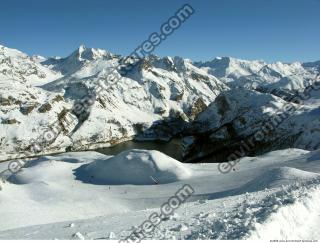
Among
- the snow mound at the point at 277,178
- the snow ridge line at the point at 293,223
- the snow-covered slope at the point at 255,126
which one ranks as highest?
the snow ridge line at the point at 293,223

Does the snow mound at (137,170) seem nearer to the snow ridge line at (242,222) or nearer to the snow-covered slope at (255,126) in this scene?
the snow ridge line at (242,222)

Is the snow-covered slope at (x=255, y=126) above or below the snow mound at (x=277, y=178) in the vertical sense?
below

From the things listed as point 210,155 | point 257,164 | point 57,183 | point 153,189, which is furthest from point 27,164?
point 210,155

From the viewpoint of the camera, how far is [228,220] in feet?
Result: 52.1

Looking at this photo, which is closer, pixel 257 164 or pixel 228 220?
pixel 228 220

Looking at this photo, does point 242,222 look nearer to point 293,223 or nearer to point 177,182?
point 293,223

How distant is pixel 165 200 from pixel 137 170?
1847cm

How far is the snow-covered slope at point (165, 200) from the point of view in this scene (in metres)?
15.5

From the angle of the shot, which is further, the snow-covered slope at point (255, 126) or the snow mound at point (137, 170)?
the snow-covered slope at point (255, 126)

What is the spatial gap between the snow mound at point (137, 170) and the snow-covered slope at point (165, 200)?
0.18 metres

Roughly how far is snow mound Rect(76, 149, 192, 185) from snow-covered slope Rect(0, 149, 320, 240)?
18 centimetres

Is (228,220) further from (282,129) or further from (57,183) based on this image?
(282,129)

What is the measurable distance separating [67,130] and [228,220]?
603ft

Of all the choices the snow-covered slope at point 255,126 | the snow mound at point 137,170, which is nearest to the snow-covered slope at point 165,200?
the snow mound at point 137,170
